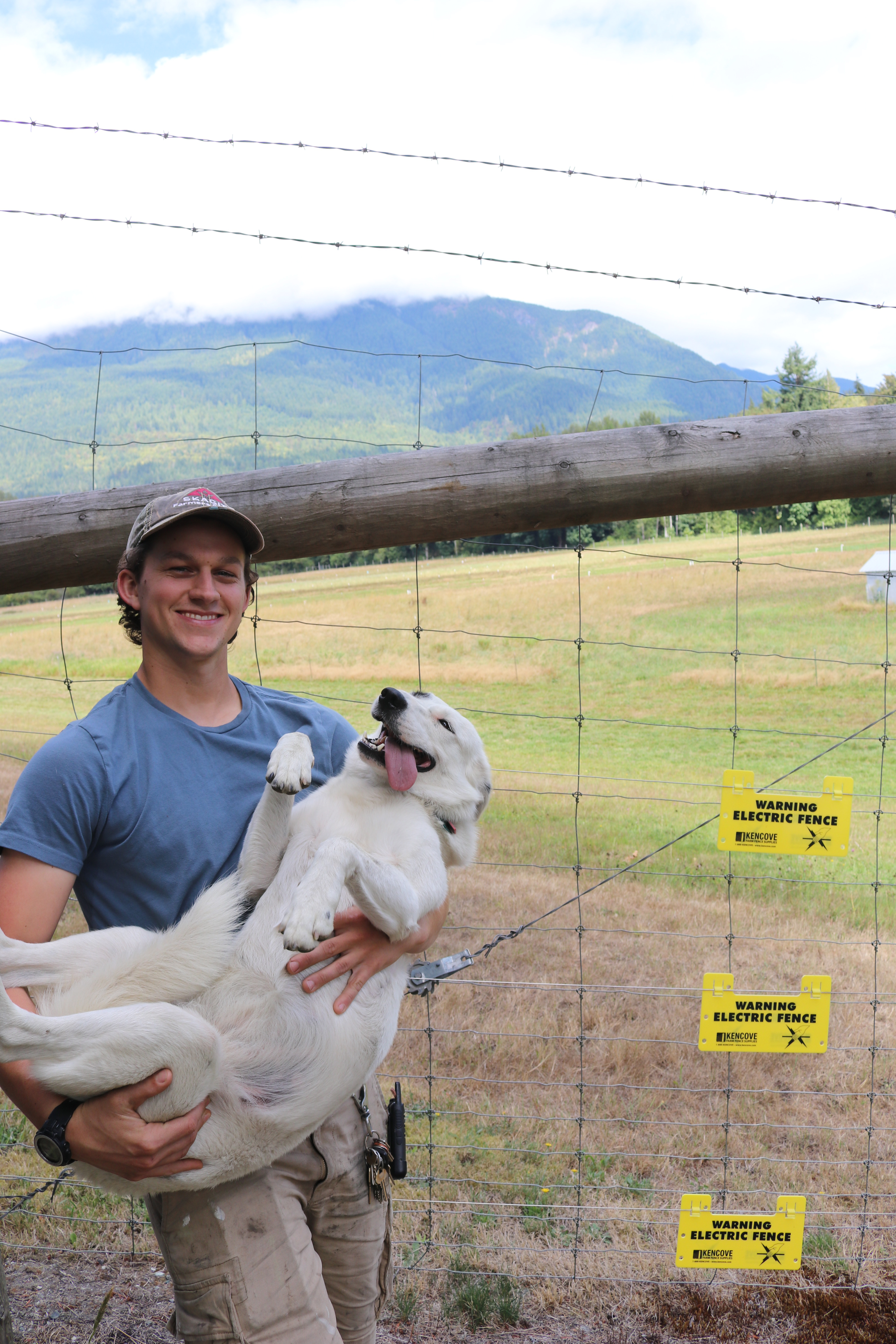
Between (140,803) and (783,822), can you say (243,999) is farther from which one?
(783,822)

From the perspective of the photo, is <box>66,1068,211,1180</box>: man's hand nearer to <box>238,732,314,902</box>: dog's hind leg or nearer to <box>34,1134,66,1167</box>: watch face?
<box>34,1134,66,1167</box>: watch face

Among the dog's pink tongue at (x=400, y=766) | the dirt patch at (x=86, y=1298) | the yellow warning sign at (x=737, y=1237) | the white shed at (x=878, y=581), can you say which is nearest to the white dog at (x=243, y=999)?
the dog's pink tongue at (x=400, y=766)

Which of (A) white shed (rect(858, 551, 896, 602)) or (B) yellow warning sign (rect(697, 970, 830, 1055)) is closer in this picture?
(B) yellow warning sign (rect(697, 970, 830, 1055))

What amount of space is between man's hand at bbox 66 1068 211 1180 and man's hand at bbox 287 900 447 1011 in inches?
14.1

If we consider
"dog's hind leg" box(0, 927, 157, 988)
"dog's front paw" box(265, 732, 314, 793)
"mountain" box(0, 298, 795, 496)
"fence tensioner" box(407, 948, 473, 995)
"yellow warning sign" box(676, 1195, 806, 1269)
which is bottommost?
"yellow warning sign" box(676, 1195, 806, 1269)

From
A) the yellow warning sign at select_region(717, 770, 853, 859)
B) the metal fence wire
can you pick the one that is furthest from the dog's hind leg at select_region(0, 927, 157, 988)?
the yellow warning sign at select_region(717, 770, 853, 859)

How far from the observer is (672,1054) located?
402cm

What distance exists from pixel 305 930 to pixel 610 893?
3587 mm

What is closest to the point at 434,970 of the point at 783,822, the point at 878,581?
the point at 783,822

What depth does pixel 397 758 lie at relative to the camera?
2.50 metres

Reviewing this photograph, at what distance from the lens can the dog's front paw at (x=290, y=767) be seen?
1981mm

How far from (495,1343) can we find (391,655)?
3192 millimetres

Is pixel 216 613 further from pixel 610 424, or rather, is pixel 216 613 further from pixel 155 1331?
pixel 610 424

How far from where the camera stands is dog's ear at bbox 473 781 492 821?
2.68 metres
